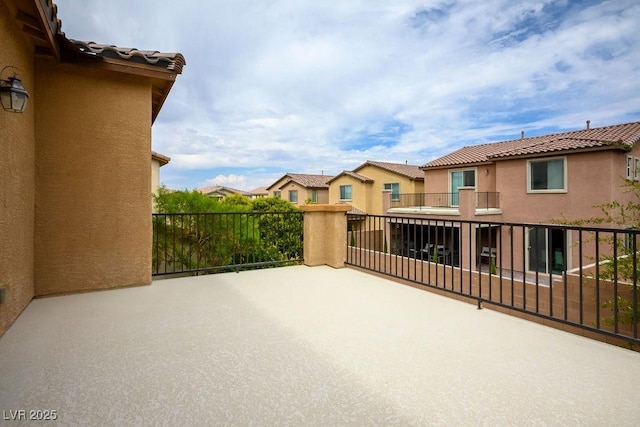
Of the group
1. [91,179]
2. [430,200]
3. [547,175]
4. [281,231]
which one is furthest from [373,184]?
[91,179]

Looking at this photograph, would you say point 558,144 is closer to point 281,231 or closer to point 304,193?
point 281,231

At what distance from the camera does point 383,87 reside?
1415cm

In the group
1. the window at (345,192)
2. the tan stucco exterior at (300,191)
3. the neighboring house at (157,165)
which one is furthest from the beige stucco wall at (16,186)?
the tan stucco exterior at (300,191)

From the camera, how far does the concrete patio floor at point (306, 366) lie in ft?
5.45

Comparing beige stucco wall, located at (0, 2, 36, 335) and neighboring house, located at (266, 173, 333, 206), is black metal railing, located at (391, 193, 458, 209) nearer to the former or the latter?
neighboring house, located at (266, 173, 333, 206)

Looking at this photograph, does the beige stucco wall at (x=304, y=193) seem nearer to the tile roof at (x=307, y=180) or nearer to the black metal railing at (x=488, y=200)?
the tile roof at (x=307, y=180)

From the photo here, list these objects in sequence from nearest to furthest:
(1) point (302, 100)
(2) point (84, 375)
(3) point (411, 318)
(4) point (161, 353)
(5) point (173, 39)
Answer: (2) point (84, 375), (4) point (161, 353), (3) point (411, 318), (5) point (173, 39), (1) point (302, 100)

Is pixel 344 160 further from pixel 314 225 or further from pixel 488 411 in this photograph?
pixel 488 411

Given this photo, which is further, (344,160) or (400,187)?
(344,160)

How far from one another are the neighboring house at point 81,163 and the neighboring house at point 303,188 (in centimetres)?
2070

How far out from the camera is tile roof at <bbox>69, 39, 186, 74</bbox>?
3785 mm

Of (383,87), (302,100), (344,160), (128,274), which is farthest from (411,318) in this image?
(344,160)

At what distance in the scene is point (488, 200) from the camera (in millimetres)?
13820

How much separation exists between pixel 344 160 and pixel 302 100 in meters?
19.5
